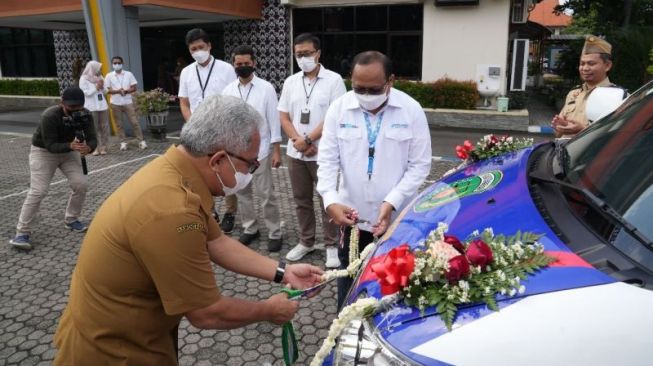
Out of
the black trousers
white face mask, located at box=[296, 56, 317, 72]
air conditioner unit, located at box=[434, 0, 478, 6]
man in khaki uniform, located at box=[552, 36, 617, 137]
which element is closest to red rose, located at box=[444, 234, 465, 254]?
the black trousers

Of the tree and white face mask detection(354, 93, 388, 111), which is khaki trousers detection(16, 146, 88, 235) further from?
the tree

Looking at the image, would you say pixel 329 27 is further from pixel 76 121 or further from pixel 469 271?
pixel 469 271

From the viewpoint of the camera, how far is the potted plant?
1157cm

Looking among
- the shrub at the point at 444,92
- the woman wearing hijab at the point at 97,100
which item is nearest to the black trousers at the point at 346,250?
the woman wearing hijab at the point at 97,100

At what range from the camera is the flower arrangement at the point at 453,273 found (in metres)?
1.58

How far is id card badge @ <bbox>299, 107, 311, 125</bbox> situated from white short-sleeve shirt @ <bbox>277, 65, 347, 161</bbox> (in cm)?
2

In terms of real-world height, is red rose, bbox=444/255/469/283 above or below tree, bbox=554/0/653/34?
below

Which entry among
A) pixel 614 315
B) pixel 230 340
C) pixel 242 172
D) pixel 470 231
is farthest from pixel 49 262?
pixel 614 315

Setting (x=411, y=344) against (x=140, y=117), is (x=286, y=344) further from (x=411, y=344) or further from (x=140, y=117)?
(x=140, y=117)

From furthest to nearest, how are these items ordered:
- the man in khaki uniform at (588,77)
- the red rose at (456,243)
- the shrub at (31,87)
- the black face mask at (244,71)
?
1. the shrub at (31,87)
2. the black face mask at (244,71)
3. the man in khaki uniform at (588,77)
4. the red rose at (456,243)

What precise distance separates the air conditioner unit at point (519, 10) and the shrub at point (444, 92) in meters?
2.51

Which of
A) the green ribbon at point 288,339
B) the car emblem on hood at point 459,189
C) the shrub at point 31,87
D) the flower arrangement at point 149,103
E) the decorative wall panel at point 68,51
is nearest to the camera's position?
the green ribbon at point 288,339

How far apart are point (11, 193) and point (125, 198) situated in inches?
276

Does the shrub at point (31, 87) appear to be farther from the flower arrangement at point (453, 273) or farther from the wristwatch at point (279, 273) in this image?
the flower arrangement at point (453, 273)
